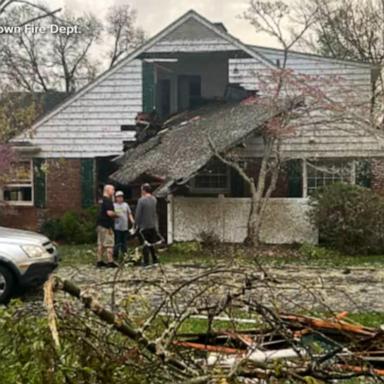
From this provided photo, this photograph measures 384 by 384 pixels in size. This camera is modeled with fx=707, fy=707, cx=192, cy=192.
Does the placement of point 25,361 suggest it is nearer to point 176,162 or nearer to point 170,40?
point 176,162

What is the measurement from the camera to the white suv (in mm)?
10617

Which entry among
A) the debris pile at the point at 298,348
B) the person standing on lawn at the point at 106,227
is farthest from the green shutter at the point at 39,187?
the debris pile at the point at 298,348

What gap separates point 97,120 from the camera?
75.3ft

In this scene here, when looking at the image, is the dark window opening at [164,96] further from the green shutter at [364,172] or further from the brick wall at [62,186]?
the green shutter at [364,172]

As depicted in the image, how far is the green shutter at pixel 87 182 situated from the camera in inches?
891

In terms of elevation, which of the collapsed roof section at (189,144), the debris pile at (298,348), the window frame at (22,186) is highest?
the collapsed roof section at (189,144)

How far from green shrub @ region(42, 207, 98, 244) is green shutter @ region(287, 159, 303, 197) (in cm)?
594

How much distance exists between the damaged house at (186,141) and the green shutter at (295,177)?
3 cm

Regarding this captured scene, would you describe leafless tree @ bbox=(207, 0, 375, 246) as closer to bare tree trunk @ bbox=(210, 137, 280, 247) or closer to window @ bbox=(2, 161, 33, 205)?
bare tree trunk @ bbox=(210, 137, 280, 247)

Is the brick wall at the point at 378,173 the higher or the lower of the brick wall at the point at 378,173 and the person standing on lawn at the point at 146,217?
the higher

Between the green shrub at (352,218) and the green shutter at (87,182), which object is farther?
Answer: the green shutter at (87,182)

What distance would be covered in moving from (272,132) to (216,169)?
13.1 feet

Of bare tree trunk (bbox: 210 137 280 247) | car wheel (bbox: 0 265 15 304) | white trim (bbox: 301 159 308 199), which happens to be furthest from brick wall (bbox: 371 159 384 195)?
car wheel (bbox: 0 265 15 304)

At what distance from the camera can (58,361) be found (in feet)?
10.2
